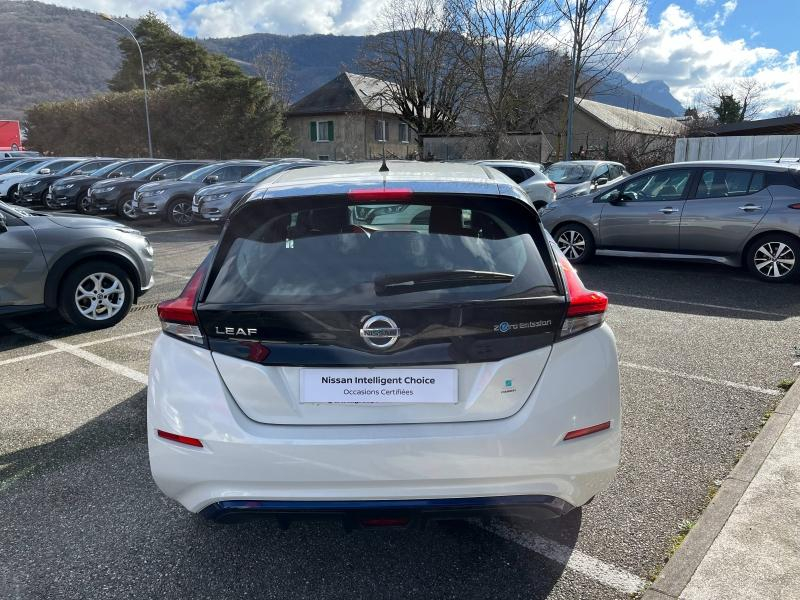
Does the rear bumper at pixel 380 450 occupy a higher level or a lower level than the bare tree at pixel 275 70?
lower

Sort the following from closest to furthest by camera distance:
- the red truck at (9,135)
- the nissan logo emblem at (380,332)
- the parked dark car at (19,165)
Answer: the nissan logo emblem at (380,332)
the parked dark car at (19,165)
the red truck at (9,135)

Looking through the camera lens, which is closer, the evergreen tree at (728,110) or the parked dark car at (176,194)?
the parked dark car at (176,194)

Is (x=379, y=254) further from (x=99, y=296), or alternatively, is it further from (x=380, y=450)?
(x=99, y=296)

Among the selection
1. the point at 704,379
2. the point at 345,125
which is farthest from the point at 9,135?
the point at 704,379

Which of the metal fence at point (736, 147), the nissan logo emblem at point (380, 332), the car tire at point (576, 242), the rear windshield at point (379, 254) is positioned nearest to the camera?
the nissan logo emblem at point (380, 332)

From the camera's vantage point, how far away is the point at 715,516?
2.89 meters

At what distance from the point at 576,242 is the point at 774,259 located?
2.70m

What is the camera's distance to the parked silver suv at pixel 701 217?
800cm

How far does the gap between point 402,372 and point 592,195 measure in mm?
8133

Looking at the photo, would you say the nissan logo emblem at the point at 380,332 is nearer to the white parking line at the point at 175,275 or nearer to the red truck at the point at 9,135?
the white parking line at the point at 175,275

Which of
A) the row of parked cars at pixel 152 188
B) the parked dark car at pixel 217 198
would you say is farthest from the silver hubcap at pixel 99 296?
the parked dark car at pixel 217 198

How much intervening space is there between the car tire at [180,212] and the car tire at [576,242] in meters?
9.63

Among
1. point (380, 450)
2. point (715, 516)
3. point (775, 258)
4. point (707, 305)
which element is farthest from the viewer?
point (775, 258)

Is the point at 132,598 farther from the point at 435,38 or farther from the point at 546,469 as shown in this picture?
the point at 435,38
